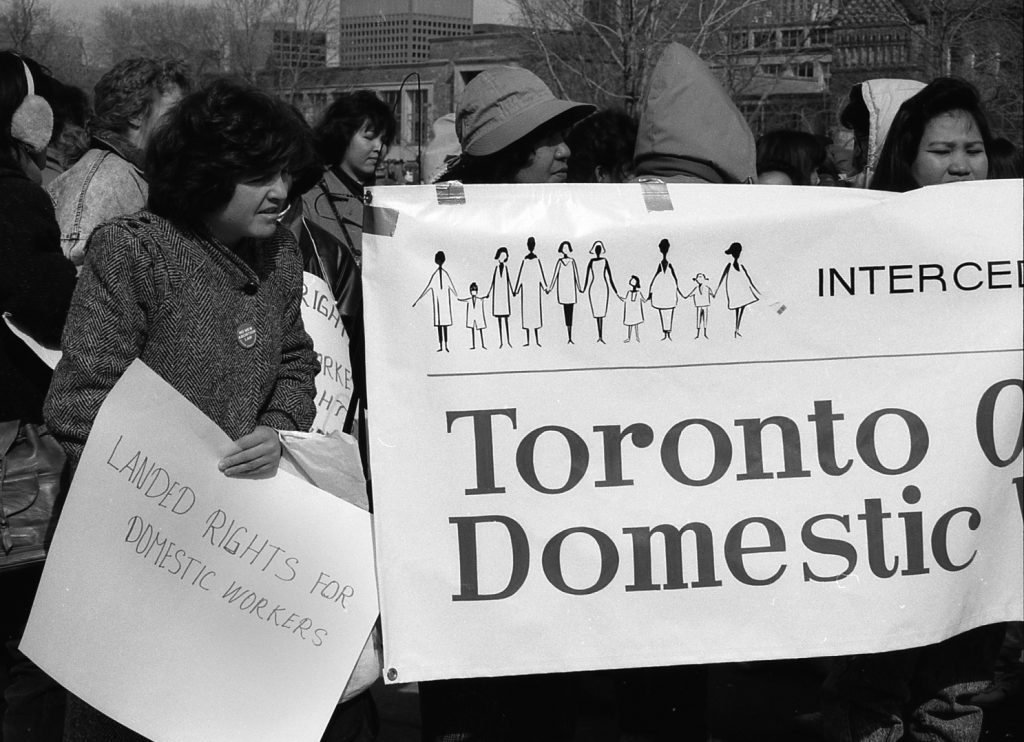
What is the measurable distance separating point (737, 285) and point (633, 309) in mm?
231

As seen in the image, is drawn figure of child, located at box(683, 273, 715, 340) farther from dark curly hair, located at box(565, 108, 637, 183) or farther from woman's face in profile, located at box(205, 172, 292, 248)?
dark curly hair, located at box(565, 108, 637, 183)

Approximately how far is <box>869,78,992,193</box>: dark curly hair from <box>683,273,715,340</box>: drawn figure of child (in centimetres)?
77

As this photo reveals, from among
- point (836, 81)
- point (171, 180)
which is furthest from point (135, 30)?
point (171, 180)

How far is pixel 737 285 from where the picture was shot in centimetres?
270

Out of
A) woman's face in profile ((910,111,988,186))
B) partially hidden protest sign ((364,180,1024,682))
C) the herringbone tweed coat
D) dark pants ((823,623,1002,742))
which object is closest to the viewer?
the herringbone tweed coat

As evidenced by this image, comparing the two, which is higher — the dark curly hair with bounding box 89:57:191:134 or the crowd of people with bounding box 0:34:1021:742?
the dark curly hair with bounding box 89:57:191:134

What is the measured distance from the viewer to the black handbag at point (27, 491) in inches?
116

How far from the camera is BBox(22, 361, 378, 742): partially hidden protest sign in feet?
7.82

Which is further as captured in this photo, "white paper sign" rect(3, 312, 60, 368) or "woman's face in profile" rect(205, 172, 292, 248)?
"white paper sign" rect(3, 312, 60, 368)

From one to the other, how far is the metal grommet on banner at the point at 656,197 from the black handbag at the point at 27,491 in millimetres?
1447

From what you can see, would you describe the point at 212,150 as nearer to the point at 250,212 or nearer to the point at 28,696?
the point at 250,212

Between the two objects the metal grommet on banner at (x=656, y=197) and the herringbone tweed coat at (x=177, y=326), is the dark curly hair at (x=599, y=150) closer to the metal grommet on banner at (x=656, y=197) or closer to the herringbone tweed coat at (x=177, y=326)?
the metal grommet on banner at (x=656, y=197)

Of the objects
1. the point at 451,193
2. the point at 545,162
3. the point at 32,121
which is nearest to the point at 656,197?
the point at 451,193

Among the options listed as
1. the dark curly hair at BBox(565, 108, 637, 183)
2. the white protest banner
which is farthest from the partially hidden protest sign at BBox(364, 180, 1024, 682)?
the dark curly hair at BBox(565, 108, 637, 183)
